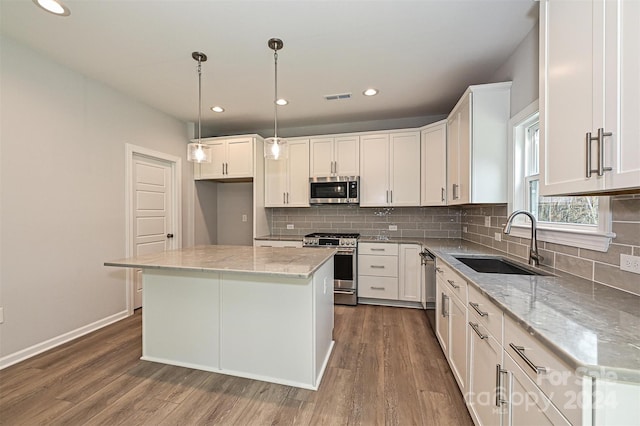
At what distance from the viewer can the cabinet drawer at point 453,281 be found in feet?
5.57

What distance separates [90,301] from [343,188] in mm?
3234

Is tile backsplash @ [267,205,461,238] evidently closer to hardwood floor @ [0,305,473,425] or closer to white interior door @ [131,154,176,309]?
white interior door @ [131,154,176,309]

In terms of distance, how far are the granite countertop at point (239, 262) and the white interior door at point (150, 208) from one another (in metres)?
1.43

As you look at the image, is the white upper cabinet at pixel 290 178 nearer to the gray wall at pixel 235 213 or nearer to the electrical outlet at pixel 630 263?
the gray wall at pixel 235 213

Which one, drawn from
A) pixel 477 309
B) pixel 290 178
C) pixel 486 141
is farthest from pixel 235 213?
pixel 477 309

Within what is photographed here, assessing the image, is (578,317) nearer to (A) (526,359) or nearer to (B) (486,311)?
(A) (526,359)

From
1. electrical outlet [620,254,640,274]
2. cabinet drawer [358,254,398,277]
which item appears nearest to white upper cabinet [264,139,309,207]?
cabinet drawer [358,254,398,277]

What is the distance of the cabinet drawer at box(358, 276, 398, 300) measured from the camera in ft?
11.5

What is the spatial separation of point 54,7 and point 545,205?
12.4 ft

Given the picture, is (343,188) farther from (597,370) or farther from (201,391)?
(597,370)

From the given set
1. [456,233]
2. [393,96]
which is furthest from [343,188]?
[456,233]

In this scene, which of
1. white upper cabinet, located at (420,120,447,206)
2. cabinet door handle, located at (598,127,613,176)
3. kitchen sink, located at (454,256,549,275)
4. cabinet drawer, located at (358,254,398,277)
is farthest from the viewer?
cabinet drawer, located at (358,254,398,277)

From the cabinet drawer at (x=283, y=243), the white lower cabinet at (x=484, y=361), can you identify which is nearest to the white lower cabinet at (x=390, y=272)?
the cabinet drawer at (x=283, y=243)

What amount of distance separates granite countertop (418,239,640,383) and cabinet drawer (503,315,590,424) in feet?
0.18
